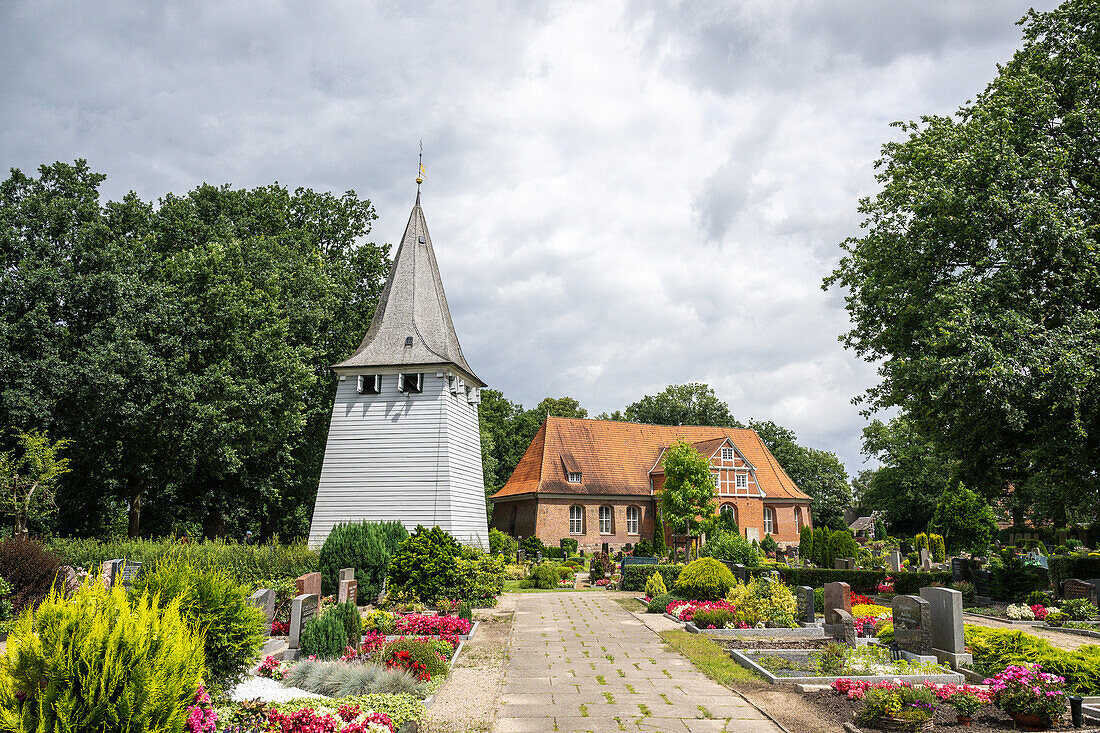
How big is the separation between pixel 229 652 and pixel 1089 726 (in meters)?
9.29

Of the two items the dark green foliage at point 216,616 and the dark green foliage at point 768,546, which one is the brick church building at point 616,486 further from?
the dark green foliage at point 216,616

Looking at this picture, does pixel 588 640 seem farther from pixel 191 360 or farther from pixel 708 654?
pixel 191 360

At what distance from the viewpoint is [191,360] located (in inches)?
933

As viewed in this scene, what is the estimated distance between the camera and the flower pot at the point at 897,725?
23.6 ft

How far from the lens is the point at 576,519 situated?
4016 cm

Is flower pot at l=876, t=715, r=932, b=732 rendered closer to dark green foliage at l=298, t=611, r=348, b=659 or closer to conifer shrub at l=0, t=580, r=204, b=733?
conifer shrub at l=0, t=580, r=204, b=733

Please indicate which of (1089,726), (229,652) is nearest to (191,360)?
(229,652)

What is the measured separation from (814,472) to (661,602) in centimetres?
4822

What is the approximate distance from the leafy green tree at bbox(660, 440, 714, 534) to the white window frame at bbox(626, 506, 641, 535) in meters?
7.72

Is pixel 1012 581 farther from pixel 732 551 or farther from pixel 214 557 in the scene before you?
pixel 214 557

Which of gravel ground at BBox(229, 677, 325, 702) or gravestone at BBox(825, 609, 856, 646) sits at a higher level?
gravel ground at BBox(229, 677, 325, 702)

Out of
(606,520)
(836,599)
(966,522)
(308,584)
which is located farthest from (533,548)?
(836,599)

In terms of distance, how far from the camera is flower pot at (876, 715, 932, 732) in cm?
720

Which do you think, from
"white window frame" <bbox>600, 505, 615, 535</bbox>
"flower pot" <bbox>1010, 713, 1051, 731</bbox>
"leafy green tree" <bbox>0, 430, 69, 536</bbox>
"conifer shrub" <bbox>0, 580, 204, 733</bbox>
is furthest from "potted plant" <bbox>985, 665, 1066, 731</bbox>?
"white window frame" <bbox>600, 505, 615, 535</bbox>
